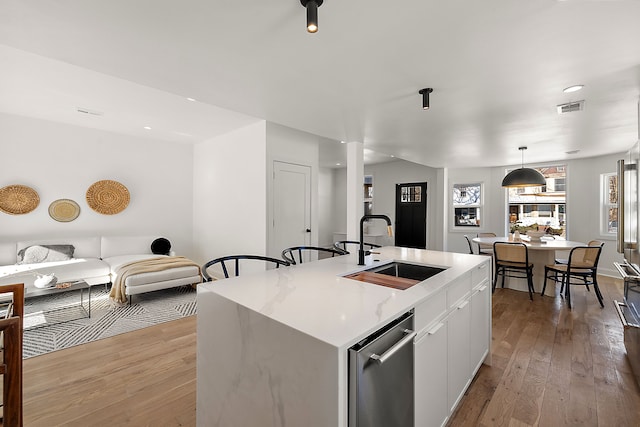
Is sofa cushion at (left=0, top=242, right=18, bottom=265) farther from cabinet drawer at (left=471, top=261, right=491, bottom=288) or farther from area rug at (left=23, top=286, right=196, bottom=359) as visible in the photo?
cabinet drawer at (left=471, top=261, right=491, bottom=288)

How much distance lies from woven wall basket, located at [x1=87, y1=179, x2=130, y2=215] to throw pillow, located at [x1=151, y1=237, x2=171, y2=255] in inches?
33.1

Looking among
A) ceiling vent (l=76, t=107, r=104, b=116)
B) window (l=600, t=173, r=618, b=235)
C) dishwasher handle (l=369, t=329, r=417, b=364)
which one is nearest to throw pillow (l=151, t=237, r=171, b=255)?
ceiling vent (l=76, t=107, r=104, b=116)

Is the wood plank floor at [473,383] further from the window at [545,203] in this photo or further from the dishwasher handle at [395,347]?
the window at [545,203]

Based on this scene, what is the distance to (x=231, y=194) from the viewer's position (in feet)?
15.6

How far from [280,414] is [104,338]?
2726 millimetres

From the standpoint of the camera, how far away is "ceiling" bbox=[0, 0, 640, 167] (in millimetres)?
1616

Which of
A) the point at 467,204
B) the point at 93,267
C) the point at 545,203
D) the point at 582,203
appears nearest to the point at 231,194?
the point at 93,267

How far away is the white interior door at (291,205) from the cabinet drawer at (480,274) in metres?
2.76

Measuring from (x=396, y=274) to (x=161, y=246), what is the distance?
4.69 meters

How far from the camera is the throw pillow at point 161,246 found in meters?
5.23

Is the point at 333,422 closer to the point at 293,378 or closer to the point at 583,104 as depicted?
the point at 293,378

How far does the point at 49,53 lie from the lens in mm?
2084

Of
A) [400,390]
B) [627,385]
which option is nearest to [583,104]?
[627,385]

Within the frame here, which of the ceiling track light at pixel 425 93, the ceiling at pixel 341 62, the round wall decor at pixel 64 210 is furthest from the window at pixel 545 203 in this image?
the round wall decor at pixel 64 210
